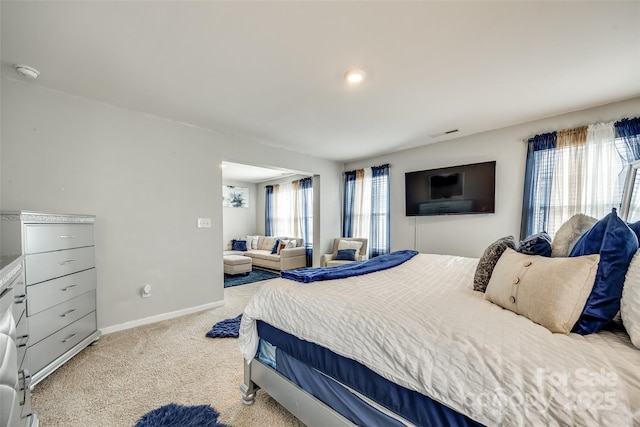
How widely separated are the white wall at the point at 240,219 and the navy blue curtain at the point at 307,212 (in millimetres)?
2163

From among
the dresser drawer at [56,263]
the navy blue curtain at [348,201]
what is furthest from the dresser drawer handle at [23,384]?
the navy blue curtain at [348,201]

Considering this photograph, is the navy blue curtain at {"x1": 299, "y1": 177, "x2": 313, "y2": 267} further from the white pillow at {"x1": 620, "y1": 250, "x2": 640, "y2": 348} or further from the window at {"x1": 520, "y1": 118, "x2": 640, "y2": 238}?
the white pillow at {"x1": 620, "y1": 250, "x2": 640, "y2": 348}

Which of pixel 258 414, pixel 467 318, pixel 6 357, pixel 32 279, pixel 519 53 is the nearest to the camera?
pixel 6 357

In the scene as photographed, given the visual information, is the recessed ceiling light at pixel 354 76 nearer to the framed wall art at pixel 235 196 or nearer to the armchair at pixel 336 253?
the armchair at pixel 336 253

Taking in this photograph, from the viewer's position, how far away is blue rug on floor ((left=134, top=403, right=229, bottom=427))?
149 centimetres

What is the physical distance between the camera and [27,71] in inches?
83.0

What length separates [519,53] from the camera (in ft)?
6.44

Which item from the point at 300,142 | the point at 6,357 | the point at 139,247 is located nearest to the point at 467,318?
the point at 6,357

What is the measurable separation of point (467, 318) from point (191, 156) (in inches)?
136

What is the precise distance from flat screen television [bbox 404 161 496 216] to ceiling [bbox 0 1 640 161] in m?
0.89

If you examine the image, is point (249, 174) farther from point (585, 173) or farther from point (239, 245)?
point (585, 173)

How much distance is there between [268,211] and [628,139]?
7.14 m

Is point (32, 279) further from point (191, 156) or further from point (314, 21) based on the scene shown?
point (314, 21)

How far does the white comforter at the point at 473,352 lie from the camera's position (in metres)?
0.73
